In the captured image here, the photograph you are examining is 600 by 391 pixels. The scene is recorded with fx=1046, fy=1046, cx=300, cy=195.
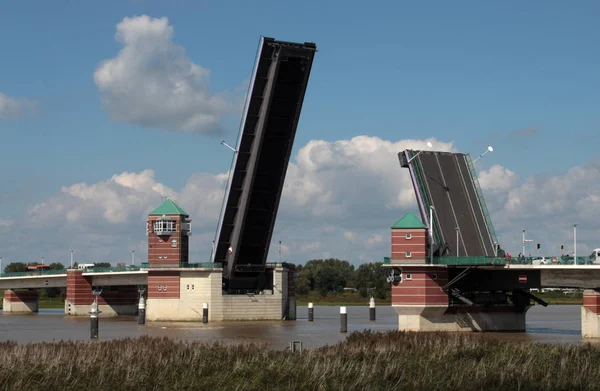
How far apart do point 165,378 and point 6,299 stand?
63449 mm

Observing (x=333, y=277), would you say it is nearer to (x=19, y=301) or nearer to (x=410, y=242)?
(x=19, y=301)

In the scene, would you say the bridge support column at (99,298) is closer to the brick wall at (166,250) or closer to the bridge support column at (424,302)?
the brick wall at (166,250)

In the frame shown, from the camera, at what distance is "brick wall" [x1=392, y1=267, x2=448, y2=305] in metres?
47.9

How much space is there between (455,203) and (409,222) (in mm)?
3040

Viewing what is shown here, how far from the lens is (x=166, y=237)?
197 feet

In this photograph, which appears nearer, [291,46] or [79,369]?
[79,369]

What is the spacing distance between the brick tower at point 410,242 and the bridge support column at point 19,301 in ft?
156

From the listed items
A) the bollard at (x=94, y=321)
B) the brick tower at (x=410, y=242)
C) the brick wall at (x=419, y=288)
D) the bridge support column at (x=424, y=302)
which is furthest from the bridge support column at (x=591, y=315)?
the bollard at (x=94, y=321)

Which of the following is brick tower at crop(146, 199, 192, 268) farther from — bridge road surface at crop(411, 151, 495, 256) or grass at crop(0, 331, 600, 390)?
grass at crop(0, 331, 600, 390)

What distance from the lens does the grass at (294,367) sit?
1056 inches

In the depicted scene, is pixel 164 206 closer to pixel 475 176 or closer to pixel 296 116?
pixel 296 116

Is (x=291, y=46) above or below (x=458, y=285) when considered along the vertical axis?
above

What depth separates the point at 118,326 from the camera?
57375 mm

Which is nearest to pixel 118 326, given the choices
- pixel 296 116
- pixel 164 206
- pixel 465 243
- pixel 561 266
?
pixel 164 206
